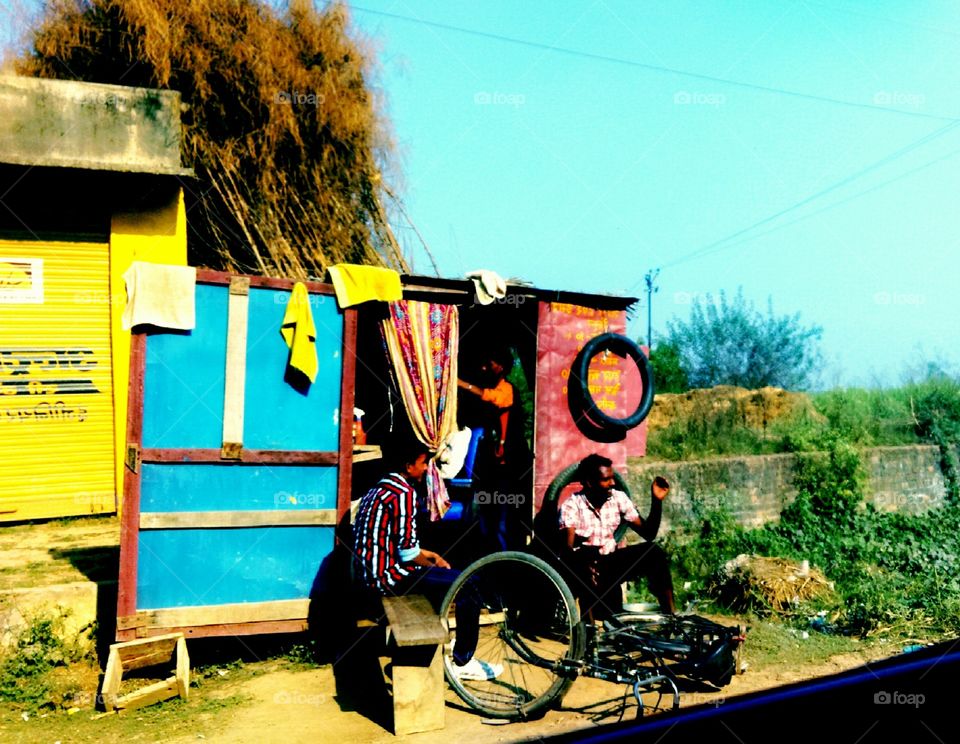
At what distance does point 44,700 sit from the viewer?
18.5ft

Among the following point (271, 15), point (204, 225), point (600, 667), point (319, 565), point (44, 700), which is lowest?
point (44, 700)

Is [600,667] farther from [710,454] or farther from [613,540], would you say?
[710,454]

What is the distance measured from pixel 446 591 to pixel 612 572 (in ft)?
5.23

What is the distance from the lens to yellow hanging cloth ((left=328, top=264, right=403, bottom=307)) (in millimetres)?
6324

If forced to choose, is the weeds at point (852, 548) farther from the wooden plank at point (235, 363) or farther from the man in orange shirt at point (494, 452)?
the wooden plank at point (235, 363)

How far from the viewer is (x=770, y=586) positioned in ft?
24.8

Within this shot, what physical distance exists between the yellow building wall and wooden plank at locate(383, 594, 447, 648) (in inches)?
202

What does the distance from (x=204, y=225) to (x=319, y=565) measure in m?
5.76

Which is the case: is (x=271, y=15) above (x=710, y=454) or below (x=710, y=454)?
above

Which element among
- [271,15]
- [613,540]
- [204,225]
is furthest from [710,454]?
[271,15]

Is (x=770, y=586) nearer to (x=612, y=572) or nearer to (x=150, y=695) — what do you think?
(x=612, y=572)

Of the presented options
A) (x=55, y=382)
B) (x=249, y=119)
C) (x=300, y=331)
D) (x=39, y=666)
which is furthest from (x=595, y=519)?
(x=249, y=119)

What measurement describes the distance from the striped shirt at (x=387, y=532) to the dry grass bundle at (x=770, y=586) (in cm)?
353

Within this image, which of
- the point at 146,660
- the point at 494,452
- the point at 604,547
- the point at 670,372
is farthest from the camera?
the point at 670,372
